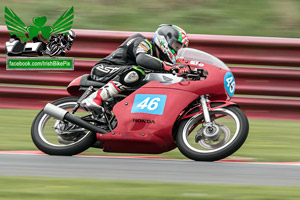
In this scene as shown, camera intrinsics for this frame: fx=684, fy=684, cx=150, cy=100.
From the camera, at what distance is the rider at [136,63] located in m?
6.74

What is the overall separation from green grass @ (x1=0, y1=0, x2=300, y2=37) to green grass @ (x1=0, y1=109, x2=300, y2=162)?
1.95 metres

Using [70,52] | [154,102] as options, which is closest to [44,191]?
[154,102]

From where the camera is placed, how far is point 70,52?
9641mm

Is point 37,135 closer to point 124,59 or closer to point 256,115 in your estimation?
point 124,59

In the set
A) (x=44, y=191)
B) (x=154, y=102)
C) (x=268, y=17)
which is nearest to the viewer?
(x=44, y=191)

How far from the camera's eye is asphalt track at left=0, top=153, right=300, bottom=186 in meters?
5.75

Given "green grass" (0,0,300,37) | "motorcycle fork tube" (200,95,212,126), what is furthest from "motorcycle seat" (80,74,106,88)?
"green grass" (0,0,300,37)

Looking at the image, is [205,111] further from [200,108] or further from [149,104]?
[149,104]

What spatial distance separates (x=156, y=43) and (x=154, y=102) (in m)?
0.63

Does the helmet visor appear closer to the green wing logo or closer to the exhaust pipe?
the exhaust pipe

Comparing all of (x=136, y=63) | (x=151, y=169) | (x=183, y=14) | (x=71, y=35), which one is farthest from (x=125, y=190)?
(x=183, y=14)

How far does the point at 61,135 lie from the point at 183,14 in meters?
4.54

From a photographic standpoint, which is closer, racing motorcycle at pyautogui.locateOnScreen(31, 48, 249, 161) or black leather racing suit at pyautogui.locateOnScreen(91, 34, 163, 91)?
racing motorcycle at pyautogui.locateOnScreen(31, 48, 249, 161)

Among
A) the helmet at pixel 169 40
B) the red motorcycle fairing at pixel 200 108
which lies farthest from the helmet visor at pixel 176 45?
the red motorcycle fairing at pixel 200 108
